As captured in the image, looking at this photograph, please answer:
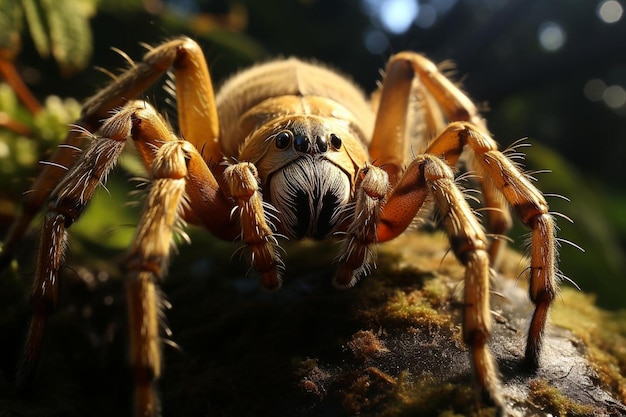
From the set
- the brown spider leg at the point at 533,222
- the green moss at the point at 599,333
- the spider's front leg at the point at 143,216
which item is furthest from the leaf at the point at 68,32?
the green moss at the point at 599,333

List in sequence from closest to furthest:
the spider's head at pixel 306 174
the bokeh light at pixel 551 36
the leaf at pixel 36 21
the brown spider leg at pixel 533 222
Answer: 1. the brown spider leg at pixel 533 222
2. the spider's head at pixel 306 174
3. the leaf at pixel 36 21
4. the bokeh light at pixel 551 36

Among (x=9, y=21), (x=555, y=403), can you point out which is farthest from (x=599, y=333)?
→ (x=9, y=21)

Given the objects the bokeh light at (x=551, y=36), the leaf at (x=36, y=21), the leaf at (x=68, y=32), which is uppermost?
the bokeh light at (x=551, y=36)

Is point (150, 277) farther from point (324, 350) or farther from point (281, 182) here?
point (281, 182)

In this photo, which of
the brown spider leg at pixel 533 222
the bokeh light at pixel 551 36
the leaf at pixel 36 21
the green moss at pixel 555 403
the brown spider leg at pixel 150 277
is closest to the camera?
the brown spider leg at pixel 150 277

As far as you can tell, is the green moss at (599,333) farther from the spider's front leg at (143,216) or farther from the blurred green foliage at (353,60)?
the spider's front leg at (143,216)

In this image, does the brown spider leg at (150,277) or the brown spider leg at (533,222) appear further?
the brown spider leg at (533,222)

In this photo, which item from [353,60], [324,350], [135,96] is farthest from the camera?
[353,60]
